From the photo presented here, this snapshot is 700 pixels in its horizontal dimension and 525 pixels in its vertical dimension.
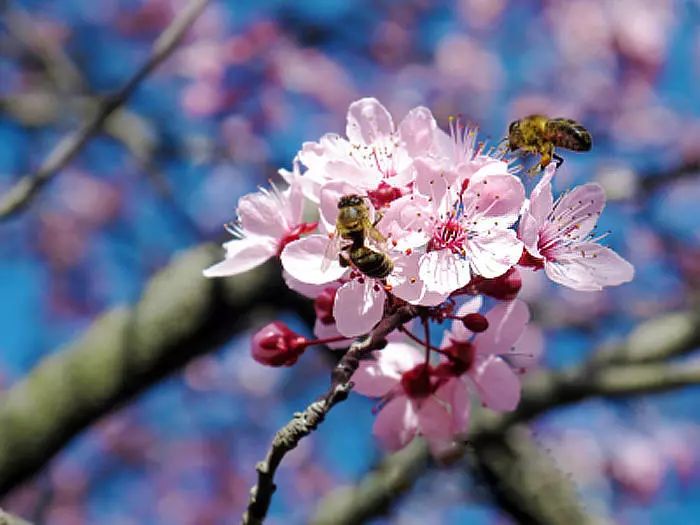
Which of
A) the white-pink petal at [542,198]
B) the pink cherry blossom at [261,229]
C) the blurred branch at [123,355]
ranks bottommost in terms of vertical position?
the white-pink petal at [542,198]

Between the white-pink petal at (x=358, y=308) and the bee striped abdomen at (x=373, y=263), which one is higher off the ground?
the bee striped abdomen at (x=373, y=263)

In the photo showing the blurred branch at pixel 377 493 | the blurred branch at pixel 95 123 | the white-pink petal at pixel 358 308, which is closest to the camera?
the white-pink petal at pixel 358 308

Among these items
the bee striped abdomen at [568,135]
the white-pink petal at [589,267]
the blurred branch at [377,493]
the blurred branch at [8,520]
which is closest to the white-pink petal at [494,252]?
the white-pink petal at [589,267]

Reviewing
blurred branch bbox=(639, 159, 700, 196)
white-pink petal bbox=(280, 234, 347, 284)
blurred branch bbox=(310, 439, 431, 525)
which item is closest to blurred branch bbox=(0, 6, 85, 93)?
blurred branch bbox=(310, 439, 431, 525)

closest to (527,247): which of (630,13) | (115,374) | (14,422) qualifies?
(115,374)

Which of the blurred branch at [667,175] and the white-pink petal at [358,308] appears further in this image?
the blurred branch at [667,175]

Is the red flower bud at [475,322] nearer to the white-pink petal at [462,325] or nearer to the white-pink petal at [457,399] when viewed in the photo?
the white-pink petal at [462,325]

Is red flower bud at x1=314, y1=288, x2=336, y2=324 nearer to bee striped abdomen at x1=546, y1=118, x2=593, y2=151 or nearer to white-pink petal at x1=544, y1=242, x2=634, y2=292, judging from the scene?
white-pink petal at x1=544, y1=242, x2=634, y2=292
